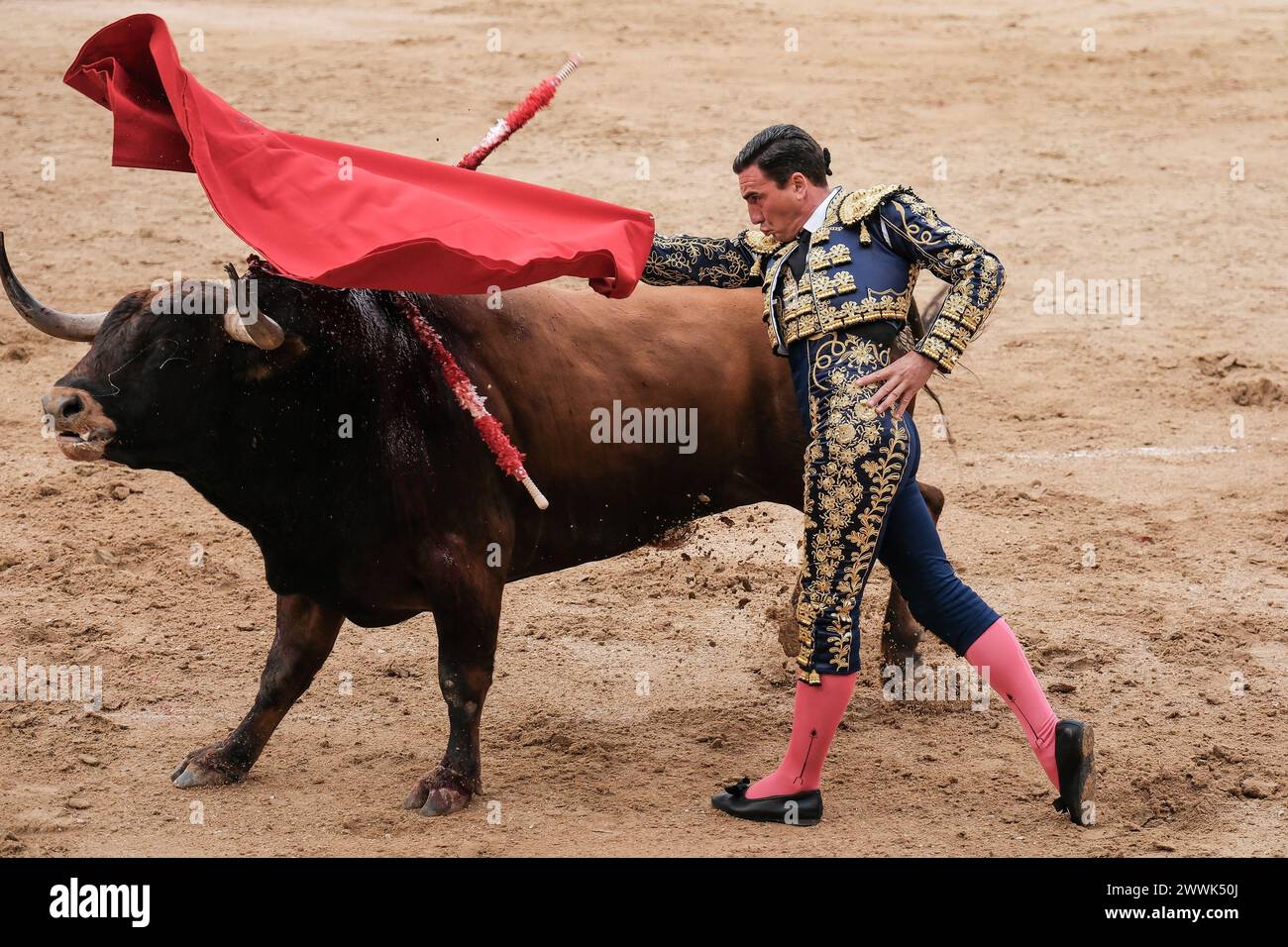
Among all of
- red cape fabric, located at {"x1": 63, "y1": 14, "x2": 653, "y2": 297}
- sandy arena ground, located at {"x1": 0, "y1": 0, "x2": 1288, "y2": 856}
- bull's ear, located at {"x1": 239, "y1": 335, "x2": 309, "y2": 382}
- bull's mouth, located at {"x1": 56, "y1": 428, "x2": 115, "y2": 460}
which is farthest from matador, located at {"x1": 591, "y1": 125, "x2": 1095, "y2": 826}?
bull's mouth, located at {"x1": 56, "y1": 428, "x2": 115, "y2": 460}

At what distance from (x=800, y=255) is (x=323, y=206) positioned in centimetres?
120

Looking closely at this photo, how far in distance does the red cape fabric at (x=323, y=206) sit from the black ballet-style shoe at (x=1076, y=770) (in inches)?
62.8

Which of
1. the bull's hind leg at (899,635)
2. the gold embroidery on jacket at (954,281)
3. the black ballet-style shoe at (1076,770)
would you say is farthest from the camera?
the bull's hind leg at (899,635)

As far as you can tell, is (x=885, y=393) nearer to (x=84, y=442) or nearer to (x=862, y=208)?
(x=862, y=208)

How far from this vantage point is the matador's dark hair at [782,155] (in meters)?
4.13

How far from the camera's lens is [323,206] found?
430cm

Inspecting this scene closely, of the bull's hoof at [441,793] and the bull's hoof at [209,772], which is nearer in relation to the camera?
the bull's hoof at [441,793]

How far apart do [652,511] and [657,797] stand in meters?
0.82

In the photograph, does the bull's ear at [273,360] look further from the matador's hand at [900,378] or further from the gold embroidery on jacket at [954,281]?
the gold embroidery on jacket at [954,281]

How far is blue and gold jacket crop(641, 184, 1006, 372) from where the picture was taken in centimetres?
402

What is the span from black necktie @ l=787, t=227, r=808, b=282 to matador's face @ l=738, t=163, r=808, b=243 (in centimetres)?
2

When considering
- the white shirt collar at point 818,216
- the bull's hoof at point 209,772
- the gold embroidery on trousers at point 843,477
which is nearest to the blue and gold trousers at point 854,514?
the gold embroidery on trousers at point 843,477

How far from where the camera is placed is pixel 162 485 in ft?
22.9

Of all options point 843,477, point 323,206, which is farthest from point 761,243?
point 323,206
